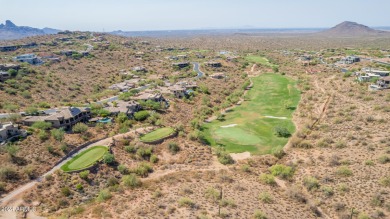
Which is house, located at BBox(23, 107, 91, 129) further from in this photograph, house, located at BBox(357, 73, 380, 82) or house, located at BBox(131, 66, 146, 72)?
house, located at BBox(357, 73, 380, 82)

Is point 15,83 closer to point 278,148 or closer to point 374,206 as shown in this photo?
point 278,148

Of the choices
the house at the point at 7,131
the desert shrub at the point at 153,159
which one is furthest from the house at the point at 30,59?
the desert shrub at the point at 153,159

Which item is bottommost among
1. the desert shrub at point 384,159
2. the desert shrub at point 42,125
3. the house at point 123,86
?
the desert shrub at point 384,159

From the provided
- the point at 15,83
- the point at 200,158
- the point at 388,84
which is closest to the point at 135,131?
the point at 200,158

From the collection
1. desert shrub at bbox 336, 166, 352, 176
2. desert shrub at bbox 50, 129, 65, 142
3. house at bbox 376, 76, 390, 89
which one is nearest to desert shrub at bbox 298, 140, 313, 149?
desert shrub at bbox 336, 166, 352, 176

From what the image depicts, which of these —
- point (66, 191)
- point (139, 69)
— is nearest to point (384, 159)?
point (66, 191)

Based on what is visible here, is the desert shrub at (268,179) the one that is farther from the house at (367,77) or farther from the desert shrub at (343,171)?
the house at (367,77)

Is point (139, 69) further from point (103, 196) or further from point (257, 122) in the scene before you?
point (103, 196)
